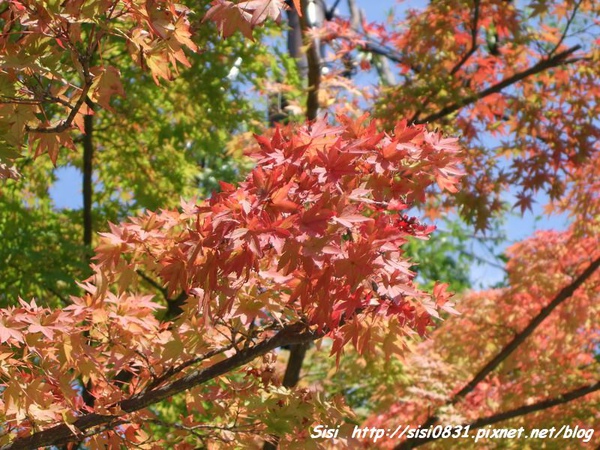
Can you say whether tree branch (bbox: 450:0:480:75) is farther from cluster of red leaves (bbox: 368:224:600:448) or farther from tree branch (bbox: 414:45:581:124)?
cluster of red leaves (bbox: 368:224:600:448)

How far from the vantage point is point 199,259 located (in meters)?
2.49

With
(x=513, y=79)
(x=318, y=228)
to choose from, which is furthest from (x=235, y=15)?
(x=513, y=79)

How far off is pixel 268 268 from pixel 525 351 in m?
4.50

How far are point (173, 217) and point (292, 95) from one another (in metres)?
4.29

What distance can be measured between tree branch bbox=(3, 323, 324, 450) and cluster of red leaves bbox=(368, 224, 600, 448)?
3607mm

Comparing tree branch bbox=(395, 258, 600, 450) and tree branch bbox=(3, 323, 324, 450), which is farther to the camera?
tree branch bbox=(395, 258, 600, 450)

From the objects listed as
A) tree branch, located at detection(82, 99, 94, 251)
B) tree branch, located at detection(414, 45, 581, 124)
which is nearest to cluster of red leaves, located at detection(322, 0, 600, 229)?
tree branch, located at detection(414, 45, 581, 124)

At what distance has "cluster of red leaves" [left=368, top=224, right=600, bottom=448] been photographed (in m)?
6.37

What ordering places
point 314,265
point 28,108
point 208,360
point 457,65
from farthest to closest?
1. point 457,65
2. point 208,360
3. point 28,108
4. point 314,265

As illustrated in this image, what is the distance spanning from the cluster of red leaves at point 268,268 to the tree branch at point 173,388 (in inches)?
1.7

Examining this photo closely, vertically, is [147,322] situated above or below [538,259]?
below

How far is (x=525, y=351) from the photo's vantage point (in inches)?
269

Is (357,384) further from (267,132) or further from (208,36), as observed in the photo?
(208,36)

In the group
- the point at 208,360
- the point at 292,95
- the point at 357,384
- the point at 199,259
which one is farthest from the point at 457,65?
the point at 199,259
